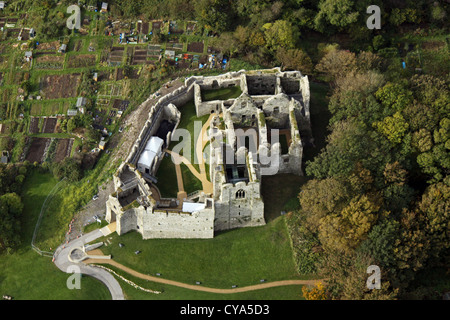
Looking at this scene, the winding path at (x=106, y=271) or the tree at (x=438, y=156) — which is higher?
the tree at (x=438, y=156)

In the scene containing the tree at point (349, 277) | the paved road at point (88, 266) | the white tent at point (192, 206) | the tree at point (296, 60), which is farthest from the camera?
the tree at point (296, 60)

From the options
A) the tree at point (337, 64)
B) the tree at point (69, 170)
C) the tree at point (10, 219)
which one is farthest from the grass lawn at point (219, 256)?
the tree at point (337, 64)

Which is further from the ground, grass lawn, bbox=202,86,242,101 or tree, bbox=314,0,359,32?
tree, bbox=314,0,359,32

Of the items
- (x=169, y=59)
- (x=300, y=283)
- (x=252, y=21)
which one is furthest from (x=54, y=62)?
(x=300, y=283)

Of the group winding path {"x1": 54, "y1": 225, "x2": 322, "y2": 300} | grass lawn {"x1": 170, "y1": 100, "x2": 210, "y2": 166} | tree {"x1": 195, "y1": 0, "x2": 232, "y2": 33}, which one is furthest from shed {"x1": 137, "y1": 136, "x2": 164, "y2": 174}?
tree {"x1": 195, "y1": 0, "x2": 232, "y2": 33}

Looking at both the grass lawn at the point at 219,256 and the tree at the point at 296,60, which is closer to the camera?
the grass lawn at the point at 219,256

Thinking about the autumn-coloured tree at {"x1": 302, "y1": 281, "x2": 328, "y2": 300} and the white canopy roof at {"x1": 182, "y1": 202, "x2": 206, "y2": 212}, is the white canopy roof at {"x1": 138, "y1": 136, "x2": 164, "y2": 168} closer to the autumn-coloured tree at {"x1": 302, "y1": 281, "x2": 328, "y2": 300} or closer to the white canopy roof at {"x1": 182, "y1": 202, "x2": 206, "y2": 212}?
the white canopy roof at {"x1": 182, "y1": 202, "x2": 206, "y2": 212}

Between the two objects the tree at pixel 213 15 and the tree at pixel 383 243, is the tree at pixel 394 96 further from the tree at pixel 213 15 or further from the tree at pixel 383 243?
the tree at pixel 213 15
